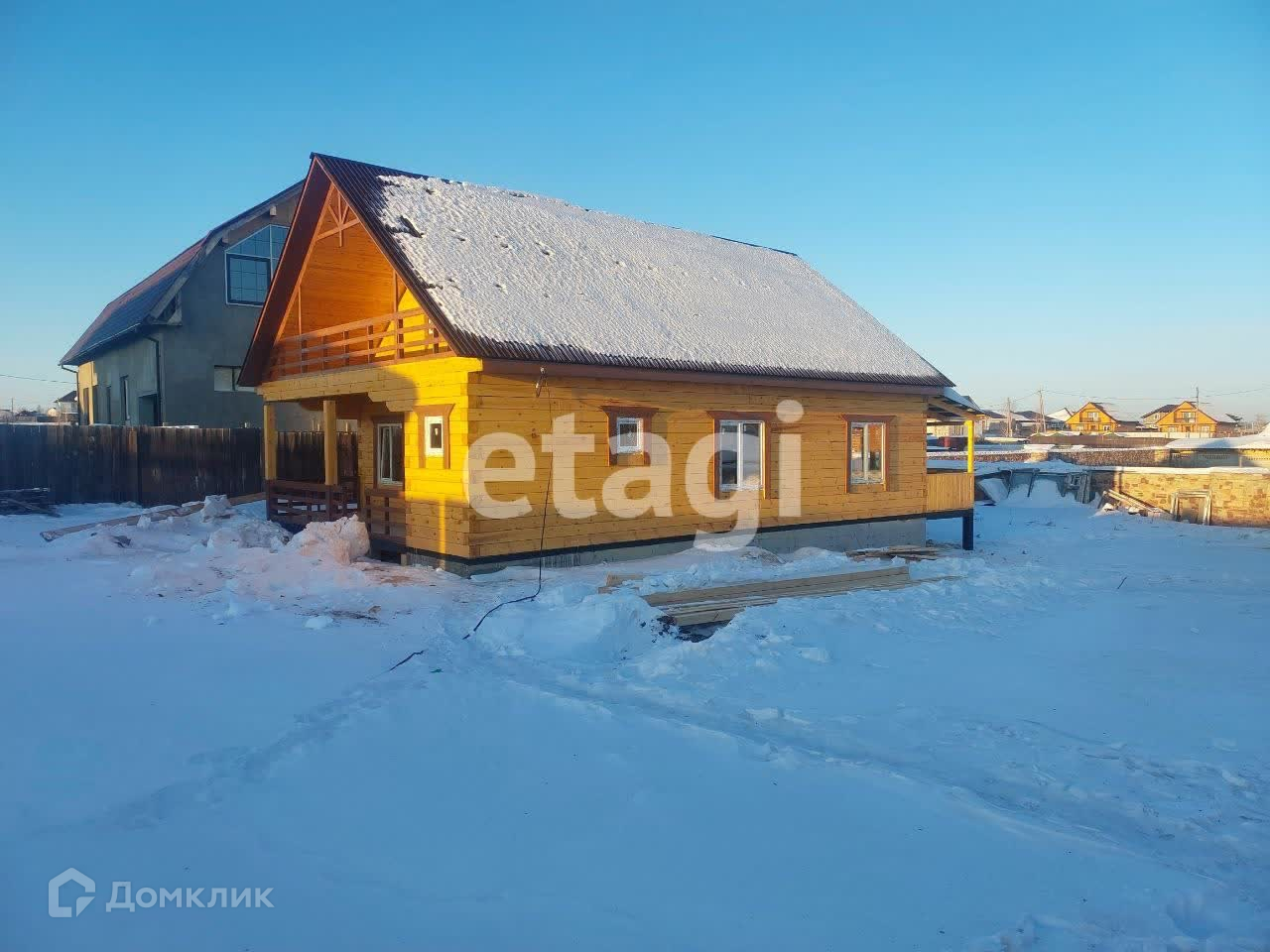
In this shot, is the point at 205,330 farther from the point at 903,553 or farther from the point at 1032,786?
the point at 1032,786

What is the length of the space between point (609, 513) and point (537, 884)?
9862 mm

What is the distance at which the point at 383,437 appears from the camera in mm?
15914

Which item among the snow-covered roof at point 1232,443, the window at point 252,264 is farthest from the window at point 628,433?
the snow-covered roof at point 1232,443

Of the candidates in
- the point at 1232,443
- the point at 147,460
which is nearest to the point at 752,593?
the point at 147,460

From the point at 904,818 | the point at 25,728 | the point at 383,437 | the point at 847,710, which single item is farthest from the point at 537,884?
the point at 383,437

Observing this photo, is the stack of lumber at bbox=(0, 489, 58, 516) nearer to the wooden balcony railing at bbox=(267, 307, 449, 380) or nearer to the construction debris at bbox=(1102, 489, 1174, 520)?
the wooden balcony railing at bbox=(267, 307, 449, 380)

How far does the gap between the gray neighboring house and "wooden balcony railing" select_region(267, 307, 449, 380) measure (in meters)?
6.78

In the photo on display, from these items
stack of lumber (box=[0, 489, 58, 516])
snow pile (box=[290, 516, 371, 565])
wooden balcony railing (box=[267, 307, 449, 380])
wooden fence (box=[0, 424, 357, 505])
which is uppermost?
wooden balcony railing (box=[267, 307, 449, 380])

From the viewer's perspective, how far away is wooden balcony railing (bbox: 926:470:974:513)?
18.9 meters

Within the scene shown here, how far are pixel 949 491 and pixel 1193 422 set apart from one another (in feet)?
250

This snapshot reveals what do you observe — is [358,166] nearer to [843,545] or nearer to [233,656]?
[233,656]

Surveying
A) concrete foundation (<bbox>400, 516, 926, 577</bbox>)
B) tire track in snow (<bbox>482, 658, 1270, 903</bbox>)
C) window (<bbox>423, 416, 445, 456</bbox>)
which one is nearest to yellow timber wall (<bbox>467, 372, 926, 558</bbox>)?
concrete foundation (<bbox>400, 516, 926, 577</bbox>)

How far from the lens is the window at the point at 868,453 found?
17812 mm

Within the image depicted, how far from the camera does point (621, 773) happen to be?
5.61 meters
